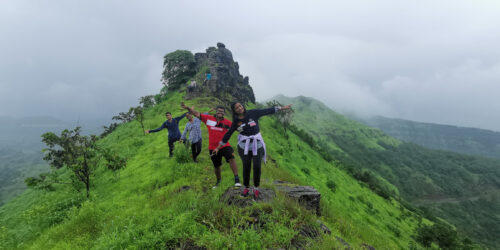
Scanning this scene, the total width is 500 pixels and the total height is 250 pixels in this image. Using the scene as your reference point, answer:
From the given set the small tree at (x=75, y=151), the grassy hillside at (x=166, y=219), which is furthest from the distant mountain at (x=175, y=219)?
the small tree at (x=75, y=151)

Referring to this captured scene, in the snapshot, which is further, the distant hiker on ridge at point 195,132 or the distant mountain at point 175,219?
the distant hiker on ridge at point 195,132

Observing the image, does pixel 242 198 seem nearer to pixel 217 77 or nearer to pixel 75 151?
pixel 75 151

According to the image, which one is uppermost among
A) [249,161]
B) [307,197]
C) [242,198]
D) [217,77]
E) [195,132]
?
[217,77]

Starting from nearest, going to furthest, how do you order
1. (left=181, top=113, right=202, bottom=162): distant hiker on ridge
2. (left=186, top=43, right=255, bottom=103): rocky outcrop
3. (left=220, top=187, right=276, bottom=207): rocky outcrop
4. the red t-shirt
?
1. (left=220, top=187, right=276, bottom=207): rocky outcrop
2. the red t-shirt
3. (left=181, top=113, right=202, bottom=162): distant hiker on ridge
4. (left=186, top=43, right=255, bottom=103): rocky outcrop

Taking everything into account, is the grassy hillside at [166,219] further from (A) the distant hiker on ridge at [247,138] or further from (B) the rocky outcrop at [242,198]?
(A) the distant hiker on ridge at [247,138]

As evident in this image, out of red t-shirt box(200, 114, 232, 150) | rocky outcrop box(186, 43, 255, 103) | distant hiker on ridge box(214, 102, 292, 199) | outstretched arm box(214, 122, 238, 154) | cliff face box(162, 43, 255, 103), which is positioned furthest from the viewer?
cliff face box(162, 43, 255, 103)

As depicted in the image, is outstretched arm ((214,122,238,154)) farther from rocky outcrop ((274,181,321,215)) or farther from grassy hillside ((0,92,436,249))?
rocky outcrop ((274,181,321,215))

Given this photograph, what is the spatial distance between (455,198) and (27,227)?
204m

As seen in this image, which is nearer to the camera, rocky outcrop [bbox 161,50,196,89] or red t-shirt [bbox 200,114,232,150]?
red t-shirt [bbox 200,114,232,150]

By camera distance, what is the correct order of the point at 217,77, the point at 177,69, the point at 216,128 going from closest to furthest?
the point at 216,128 < the point at 217,77 < the point at 177,69

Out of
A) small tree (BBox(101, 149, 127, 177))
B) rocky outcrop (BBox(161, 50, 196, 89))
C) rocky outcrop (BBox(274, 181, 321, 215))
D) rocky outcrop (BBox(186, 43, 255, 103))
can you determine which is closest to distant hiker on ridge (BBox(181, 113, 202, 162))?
small tree (BBox(101, 149, 127, 177))

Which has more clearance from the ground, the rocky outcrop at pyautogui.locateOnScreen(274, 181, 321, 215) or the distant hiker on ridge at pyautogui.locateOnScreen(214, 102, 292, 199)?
the distant hiker on ridge at pyautogui.locateOnScreen(214, 102, 292, 199)

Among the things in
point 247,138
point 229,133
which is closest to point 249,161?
point 247,138

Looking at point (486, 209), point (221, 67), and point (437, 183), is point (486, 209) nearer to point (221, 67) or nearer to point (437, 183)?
point (437, 183)
